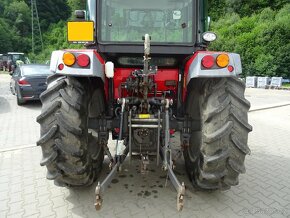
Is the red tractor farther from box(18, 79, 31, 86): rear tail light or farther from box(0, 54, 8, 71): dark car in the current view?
box(0, 54, 8, 71): dark car

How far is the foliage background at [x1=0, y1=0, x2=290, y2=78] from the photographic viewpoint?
21031 mm

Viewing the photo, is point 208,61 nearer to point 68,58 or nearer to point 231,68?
point 231,68

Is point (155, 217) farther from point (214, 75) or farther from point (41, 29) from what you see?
point (41, 29)

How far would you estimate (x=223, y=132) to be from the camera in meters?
2.85

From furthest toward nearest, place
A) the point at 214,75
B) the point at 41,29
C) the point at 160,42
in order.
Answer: the point at 41,29 → the point at 160,42 → the point at 214,75

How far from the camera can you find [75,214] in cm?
313

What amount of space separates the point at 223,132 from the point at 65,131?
1.57m

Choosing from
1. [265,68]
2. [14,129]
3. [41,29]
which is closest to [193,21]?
[14,129]

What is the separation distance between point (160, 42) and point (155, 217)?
1932 millimetres

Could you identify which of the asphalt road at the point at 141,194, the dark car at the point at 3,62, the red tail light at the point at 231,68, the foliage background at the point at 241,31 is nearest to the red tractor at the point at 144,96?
the red tail light at the point at 231,68

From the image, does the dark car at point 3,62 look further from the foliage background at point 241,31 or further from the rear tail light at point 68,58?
the rear tail light at point 68,58

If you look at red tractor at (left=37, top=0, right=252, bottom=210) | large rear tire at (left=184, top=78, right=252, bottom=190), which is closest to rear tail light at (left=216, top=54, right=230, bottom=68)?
red tractor at (left=37, top=0, right=252, bottom=210)

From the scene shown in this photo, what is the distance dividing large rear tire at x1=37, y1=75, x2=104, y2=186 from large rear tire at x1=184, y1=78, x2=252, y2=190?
1273 millimetres

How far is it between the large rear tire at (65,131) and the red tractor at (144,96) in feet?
0.03
